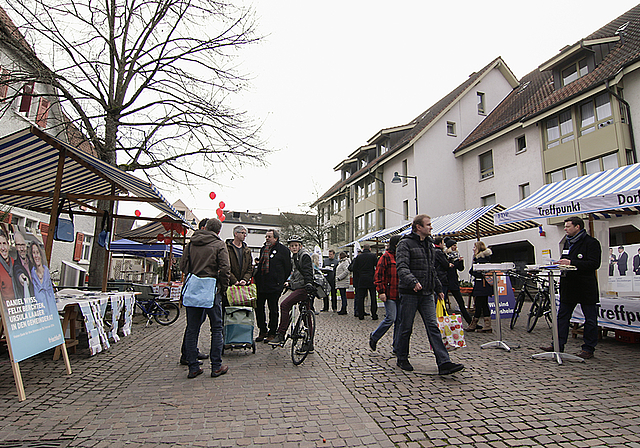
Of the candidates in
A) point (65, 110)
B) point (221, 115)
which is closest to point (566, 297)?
point (221, 115)

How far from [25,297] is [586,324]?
7224 mm

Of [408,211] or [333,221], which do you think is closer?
[408,211]

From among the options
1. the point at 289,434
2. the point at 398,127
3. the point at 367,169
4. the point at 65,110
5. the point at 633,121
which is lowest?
the point at 289,434

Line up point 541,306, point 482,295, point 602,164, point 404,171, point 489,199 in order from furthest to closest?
point 404,171
point 489,199
point 602,164
point 541,306
point 482,295

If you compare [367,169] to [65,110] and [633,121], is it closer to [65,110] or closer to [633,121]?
[633,121]

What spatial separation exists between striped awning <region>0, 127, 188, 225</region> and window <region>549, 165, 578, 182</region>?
1777cm

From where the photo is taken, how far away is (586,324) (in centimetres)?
556

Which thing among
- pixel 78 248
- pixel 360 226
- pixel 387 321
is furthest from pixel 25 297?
pixel 360 226

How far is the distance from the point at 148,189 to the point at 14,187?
3628 mm

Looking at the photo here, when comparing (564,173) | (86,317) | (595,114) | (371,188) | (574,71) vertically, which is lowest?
(86,317)

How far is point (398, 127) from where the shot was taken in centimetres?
3119

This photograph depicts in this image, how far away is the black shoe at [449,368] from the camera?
452cm

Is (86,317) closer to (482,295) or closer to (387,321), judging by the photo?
(387,321)

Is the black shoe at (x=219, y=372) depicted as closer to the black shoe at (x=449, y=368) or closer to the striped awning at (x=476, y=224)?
the black shoe at (x=449, y=368)
